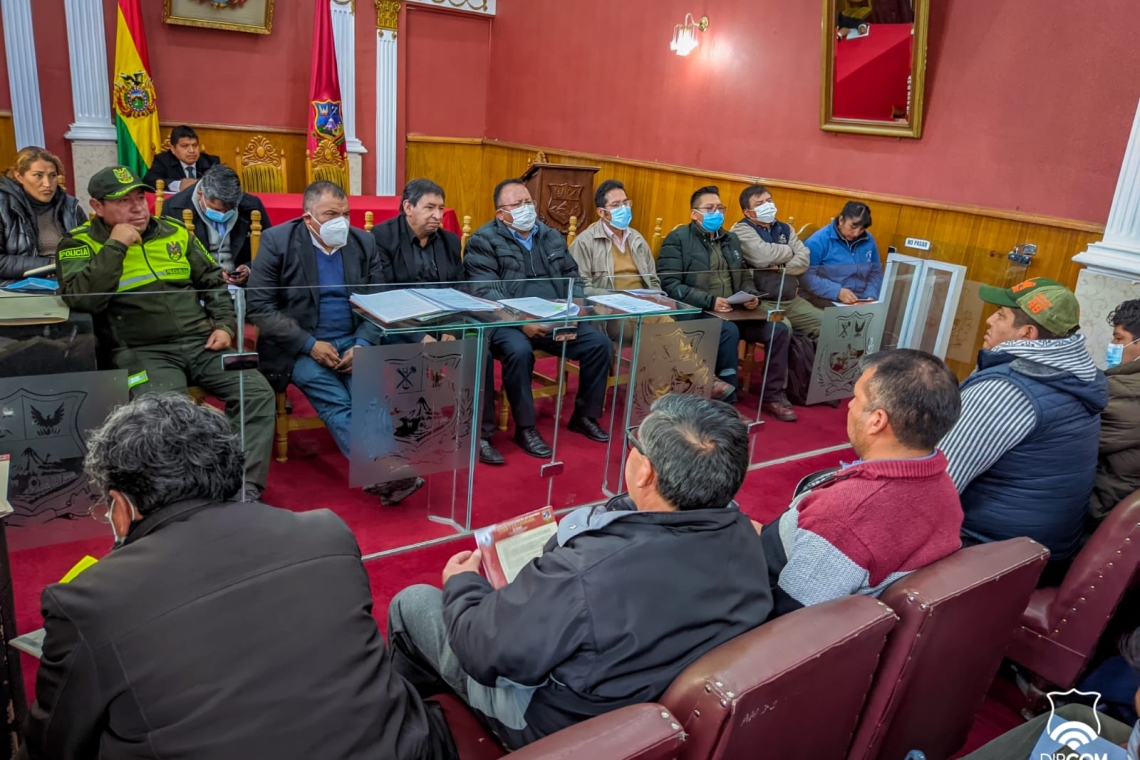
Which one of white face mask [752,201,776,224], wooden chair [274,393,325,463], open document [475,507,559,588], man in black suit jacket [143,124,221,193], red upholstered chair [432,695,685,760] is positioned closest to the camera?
red upholstered chair [432,695,685,760]

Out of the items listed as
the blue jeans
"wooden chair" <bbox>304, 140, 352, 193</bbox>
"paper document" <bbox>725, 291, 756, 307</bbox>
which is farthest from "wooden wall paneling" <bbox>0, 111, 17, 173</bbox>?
"paper document" <bbox>725, 291, 756, 307</bbox>

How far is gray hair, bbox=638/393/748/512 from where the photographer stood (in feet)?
4.18

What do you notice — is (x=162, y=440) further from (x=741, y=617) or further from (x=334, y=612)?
(x=741, y=617)

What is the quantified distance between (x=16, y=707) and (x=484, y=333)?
4.91 ft

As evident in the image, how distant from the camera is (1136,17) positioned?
349cm

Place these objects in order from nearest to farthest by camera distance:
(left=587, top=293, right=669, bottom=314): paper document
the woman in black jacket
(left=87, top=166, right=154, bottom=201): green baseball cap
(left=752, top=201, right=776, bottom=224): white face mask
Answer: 1. (left=87, top=166, right=154, bottom=201): green baseball cap
2. (left=587, top=293, right=669, bottom=314): paper document
3. the woman in black jacket
4. (left=752, top=201, right=776, bottom=224): white face mask

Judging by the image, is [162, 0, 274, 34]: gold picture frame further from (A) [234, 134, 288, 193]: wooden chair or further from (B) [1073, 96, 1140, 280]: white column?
(B) [1073, 96, 1140, 280]: white column

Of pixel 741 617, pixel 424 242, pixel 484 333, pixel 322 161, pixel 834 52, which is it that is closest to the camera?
pixel 741 617

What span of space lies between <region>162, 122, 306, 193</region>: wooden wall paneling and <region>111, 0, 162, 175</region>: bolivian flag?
42cm

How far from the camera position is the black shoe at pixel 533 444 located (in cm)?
322

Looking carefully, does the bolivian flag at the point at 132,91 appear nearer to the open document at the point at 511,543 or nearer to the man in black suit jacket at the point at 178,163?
the man in black suit jacket at the point at 178,163

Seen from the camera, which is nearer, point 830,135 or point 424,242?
point 424,242

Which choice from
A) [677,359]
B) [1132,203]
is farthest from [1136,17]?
[677,359]

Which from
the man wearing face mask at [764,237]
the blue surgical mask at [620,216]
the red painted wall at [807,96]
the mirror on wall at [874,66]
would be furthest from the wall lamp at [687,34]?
the blue surgical mask at [620,216]
